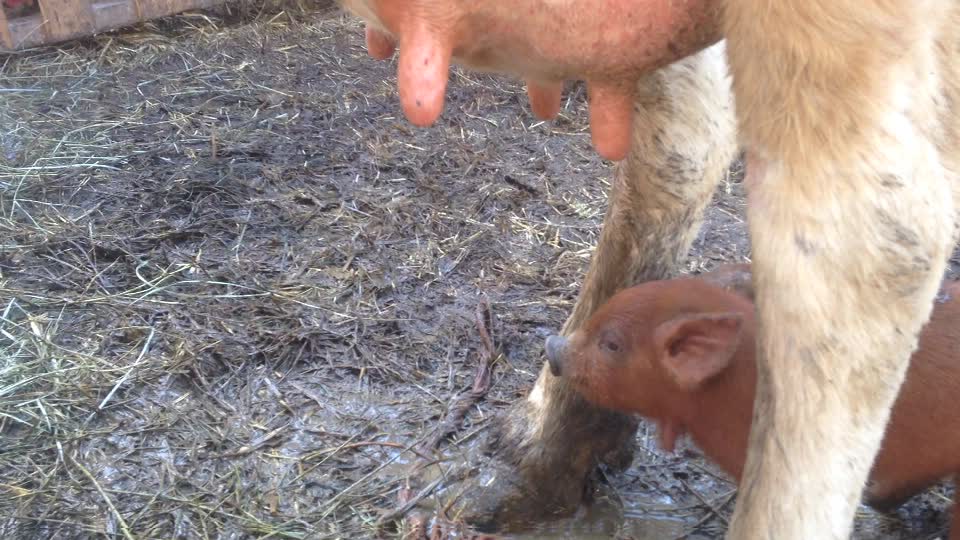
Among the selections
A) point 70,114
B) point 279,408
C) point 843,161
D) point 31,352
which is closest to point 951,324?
point 843,161

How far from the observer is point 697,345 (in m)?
2.38

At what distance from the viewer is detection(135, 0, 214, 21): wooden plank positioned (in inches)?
247

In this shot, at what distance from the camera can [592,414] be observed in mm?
2807

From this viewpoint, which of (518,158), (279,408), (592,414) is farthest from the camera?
A: (518,158)

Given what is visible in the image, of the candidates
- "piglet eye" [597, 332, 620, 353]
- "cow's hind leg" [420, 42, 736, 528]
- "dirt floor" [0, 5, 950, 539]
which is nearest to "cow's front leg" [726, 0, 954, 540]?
"piglet eye" [597, 332, 620, 353]

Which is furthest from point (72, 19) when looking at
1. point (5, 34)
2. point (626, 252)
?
point (626, 252)

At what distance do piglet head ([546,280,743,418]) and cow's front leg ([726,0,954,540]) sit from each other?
1.53 ft

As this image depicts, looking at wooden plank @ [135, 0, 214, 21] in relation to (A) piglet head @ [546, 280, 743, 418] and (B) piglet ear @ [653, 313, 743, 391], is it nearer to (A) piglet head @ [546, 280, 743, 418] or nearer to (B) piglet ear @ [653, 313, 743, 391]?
(A) piglet head @ [546, 280, 743, 418]

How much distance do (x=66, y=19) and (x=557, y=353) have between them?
4.74m

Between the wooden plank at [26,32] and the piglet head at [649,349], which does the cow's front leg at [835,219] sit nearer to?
the piglet head at [649,349]

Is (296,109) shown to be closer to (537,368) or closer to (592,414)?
(537,368)

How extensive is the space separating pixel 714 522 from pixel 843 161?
146cm

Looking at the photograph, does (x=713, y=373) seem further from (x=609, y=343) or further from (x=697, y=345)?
(x=609, y=343)

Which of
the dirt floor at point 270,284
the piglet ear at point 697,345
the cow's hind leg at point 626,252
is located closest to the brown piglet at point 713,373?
the piglet ear at point 697,345
